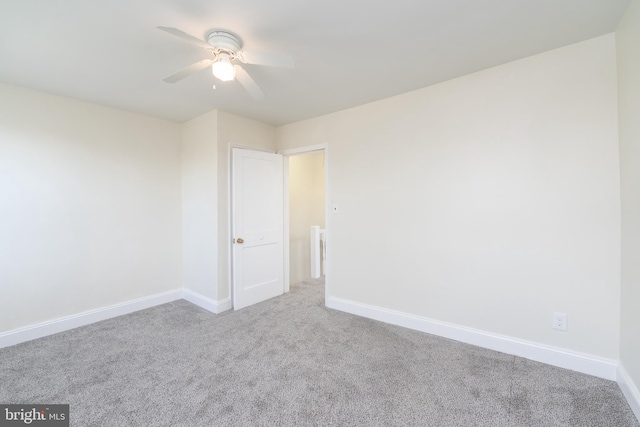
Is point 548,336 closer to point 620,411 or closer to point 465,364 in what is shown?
point 620,411

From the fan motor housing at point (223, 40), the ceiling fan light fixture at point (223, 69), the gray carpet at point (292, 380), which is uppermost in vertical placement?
the fan motor housing at point (223, 40)

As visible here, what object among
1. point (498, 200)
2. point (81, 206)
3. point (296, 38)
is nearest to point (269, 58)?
point (296, 38)

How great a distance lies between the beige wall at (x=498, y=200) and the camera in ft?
6.27

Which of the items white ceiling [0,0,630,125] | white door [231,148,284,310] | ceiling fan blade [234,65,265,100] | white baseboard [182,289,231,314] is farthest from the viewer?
white door [231,148,284,310]

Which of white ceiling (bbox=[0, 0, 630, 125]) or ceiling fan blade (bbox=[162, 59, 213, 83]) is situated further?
ceiling fan blade (bbox=[162, 59, 213, 83])

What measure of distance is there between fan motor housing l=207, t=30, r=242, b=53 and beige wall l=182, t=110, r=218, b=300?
149 cm

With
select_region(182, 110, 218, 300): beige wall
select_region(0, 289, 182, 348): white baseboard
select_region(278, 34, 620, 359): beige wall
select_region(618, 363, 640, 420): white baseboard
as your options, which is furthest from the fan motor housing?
select_region(618, 363, 640, 420): white baseboard

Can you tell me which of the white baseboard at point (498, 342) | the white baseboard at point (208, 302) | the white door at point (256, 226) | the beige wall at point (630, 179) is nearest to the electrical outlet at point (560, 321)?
the white baseboard at point (498, 342)

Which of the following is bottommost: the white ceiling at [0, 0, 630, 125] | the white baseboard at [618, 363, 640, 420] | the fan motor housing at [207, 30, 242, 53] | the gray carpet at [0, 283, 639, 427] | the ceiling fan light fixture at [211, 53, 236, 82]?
the gray carpet at [0, 283, 639, 427]

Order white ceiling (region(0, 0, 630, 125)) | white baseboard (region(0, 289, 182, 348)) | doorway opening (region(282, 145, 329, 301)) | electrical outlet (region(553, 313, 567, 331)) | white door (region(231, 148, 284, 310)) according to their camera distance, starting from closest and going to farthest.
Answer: white ceiling (region(0, 0, 630, 125)) < electrical outlet (region(553, 313, 567, 331)) < white baseboard (region(0, 289, 182, 348)) < white door (region(231, 148, 284, 310)) < doorway opening (region(282, 145, 329, 301))

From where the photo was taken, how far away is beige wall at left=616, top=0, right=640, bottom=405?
159 centimetres

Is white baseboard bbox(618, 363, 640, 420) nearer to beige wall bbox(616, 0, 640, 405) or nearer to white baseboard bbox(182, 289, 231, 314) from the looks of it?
beige wall bbox(616, 0, 640, 405)

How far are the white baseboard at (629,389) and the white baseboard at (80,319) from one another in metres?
4.36

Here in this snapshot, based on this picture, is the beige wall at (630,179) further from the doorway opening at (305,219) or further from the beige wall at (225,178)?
the beige wall at (225,178)
